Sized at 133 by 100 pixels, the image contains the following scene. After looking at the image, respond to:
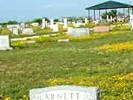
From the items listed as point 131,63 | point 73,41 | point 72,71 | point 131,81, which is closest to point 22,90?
point 131,81

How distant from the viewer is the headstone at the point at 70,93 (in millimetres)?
7098

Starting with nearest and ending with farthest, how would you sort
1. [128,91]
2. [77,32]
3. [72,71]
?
1. [128,91]
2. [72,71]
3. [77,32]

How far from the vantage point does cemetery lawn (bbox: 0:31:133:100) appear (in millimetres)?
11961

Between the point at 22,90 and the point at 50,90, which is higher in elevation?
the point at 50,90

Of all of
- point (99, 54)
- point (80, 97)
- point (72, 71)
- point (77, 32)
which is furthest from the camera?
point (77, 32)

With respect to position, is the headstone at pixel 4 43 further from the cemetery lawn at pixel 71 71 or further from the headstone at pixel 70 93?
the headstone at pixel 70 93

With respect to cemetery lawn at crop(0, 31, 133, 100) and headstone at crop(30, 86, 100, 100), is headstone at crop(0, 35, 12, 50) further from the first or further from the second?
headstone at crop(30, 86, 100, 100)

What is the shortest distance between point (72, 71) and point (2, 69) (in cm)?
298

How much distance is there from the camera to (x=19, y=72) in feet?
54.1

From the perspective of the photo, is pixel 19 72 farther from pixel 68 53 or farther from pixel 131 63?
pixel 68 53

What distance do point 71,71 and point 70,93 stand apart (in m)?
8.46

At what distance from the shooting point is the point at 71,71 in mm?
15633

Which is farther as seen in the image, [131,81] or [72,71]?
[72,71]

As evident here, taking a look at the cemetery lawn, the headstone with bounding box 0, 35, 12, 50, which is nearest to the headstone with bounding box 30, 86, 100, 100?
the cemetery lawn
